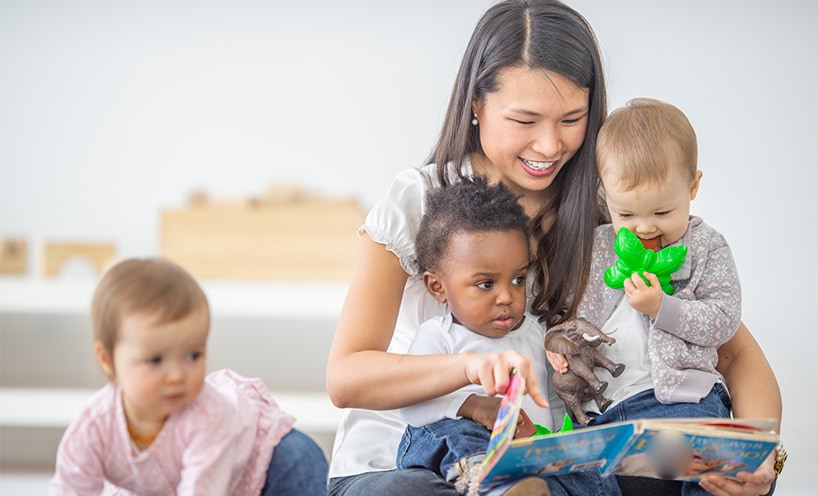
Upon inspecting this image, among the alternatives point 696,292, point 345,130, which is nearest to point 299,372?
point 345,130

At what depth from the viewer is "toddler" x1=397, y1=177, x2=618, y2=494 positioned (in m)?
1.71

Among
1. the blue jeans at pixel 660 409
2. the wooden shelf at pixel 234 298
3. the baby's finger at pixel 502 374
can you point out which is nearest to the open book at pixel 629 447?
the baby's finger at pixel 502 374

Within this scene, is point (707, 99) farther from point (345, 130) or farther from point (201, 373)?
point (201, 373)

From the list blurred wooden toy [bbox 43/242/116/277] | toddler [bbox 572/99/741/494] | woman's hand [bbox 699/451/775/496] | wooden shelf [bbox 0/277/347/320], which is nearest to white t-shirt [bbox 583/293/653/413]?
toddler [bbox 572/99/741/494]

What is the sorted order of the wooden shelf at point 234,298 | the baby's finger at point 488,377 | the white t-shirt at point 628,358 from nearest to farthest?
1. the baby's finger at point 488,377
2. the white t-shirt at point 628,358
3. the wooden shelf at point 234,298

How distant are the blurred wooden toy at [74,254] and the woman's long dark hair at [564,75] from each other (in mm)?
2394

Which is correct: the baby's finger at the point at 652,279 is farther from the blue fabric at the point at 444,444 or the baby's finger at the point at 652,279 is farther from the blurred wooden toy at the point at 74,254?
the blurred wooden toy at the point at 74,254

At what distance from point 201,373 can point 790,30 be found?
3.20 metres

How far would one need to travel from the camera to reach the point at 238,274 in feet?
12.6

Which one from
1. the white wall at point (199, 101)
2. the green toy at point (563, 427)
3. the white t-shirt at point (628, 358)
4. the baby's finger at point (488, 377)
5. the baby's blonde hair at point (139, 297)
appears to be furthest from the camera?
the white wall at point (199, 101)

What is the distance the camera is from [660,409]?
1.83 metres

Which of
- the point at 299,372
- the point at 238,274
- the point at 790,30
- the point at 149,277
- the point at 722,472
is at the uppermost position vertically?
the point at 790,30

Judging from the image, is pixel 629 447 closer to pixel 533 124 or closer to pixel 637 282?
pixel 637 282

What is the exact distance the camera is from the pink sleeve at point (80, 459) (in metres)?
1.43
